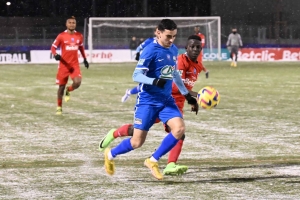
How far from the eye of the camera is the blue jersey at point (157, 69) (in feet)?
27.4

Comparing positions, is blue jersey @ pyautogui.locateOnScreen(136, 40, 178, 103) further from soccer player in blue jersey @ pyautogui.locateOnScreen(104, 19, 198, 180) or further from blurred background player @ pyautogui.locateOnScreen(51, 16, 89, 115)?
blurred background player @ pyautogui.locateOnScreen(51, 16, 89, 115)

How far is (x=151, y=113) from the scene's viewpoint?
27.6 feet

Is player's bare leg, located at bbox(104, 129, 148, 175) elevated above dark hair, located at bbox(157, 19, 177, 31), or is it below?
below


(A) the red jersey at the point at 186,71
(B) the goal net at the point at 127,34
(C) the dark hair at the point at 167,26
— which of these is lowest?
(B) the goal net at the point at 127,34

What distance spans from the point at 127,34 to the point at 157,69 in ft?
120

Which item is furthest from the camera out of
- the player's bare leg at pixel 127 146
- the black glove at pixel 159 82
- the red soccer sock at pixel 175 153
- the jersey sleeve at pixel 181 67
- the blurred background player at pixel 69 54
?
the blurred background player at pixel 69 54

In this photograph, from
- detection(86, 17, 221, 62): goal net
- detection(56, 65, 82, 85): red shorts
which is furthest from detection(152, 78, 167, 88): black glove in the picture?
detection(86, 17, 221, 62): goal net

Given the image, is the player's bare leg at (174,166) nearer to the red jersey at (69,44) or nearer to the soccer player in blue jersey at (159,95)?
the soccer player in blue jersey at (159,95)

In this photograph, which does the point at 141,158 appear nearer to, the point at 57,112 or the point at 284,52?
the point at 57,112

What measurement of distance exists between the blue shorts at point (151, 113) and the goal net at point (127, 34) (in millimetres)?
35119

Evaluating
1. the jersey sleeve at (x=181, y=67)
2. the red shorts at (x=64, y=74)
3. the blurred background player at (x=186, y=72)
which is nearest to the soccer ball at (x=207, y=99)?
the blurred background player at (x=186, y=72)

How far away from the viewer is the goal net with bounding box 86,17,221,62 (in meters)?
44.3

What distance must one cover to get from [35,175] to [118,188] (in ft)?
4.21

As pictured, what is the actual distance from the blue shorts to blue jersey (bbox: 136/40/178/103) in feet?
0.26
